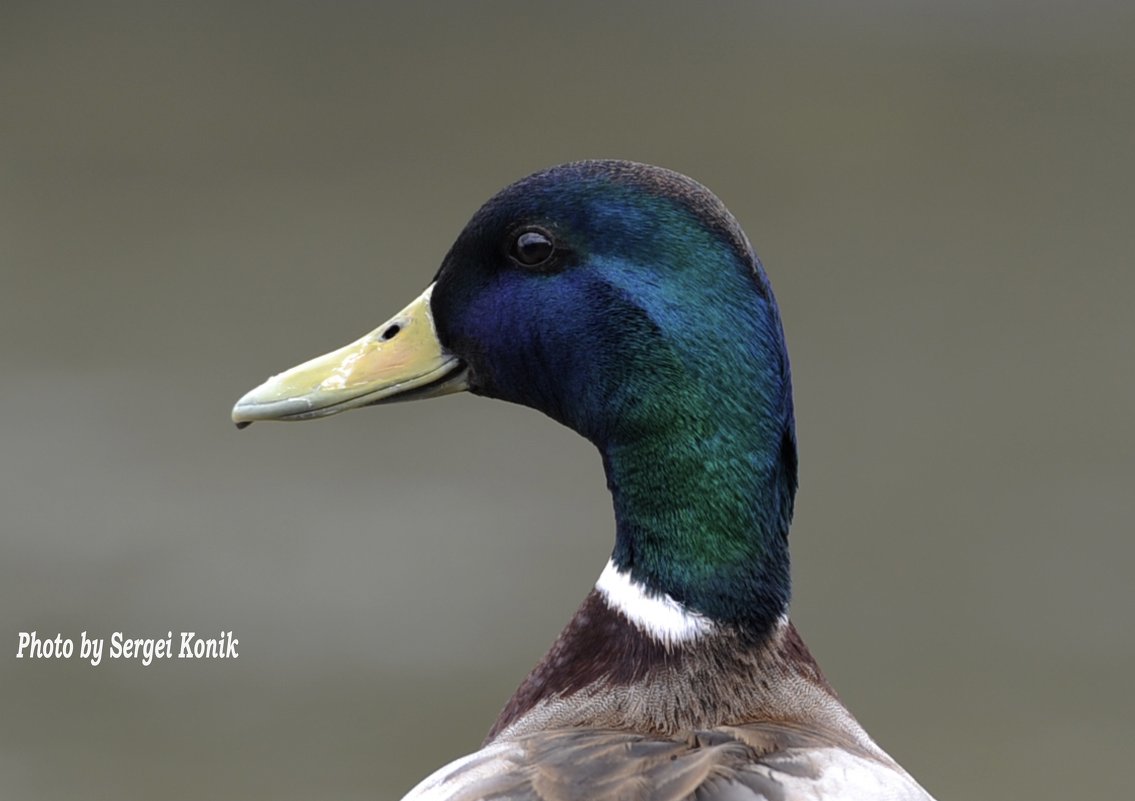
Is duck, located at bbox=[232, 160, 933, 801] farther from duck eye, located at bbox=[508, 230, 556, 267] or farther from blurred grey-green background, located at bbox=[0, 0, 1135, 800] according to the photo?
blurred grey-green background, located at bbox=[0, 0, 1135, 800]

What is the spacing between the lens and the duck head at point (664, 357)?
7.40 ft

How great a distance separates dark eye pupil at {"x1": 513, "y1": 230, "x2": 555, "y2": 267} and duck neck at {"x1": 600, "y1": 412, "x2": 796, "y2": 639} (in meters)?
0.23

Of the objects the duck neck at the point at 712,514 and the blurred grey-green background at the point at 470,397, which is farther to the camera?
the blurred grey-green background at the point at 470,397

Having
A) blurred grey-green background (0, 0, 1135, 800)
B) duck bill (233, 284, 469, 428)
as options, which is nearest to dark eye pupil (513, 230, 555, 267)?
duck bill (233, 284, 469, 428)

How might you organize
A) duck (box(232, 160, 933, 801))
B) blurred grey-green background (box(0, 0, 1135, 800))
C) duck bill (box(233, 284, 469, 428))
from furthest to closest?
blurred grey-green background (box(0, 0, 1135, 800)) < duck bill (box(233, 284, 469, 428)) < duck (box(232, 160, 933, 801))

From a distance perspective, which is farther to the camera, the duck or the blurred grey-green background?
the blurred grey-green background

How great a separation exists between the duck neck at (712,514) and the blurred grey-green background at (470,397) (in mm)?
2477

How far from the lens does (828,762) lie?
208 cm

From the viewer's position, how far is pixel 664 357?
2.27 m

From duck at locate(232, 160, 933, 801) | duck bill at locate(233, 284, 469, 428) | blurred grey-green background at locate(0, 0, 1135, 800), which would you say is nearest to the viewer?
duck at locate(232, 160, 933, 801)

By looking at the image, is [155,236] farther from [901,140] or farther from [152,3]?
[901,140]

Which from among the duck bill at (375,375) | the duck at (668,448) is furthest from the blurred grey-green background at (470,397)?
the duck at (668,448)

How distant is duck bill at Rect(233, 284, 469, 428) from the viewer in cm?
243

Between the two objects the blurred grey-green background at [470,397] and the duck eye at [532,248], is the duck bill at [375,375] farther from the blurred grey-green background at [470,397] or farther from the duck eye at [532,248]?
the blurred grey-green background at [470,397]
